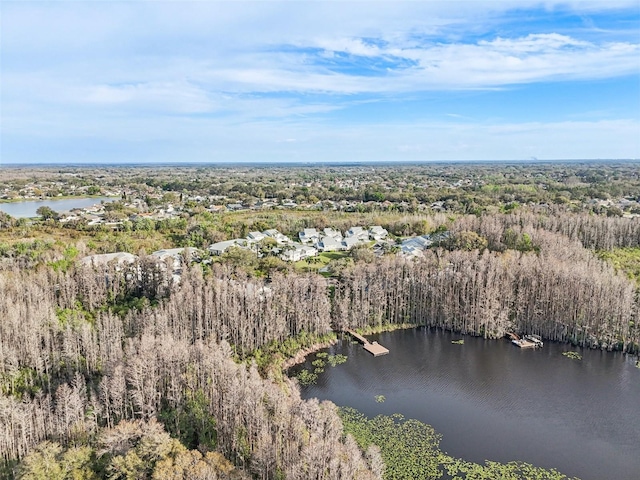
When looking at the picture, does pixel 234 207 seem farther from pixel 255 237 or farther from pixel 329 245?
pixel 329 245

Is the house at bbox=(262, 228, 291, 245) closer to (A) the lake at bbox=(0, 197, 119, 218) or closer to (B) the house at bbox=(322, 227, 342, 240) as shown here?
(B) the house at bbox=(322, 227, 342, 240)

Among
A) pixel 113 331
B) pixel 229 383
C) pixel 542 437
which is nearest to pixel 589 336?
pixel 542 437

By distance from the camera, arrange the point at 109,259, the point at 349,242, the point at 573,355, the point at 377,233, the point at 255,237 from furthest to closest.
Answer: the point at 377,233 → the point at 255,237 → the point at 349,242 → the point at 109,259 → the point at 573,355

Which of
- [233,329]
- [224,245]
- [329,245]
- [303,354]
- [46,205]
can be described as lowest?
[303,354]

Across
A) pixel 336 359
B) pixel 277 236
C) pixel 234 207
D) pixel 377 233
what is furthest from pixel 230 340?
pixel 234 207

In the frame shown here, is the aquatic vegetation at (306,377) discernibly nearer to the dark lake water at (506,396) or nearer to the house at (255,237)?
the dark lake water at (506,396)
